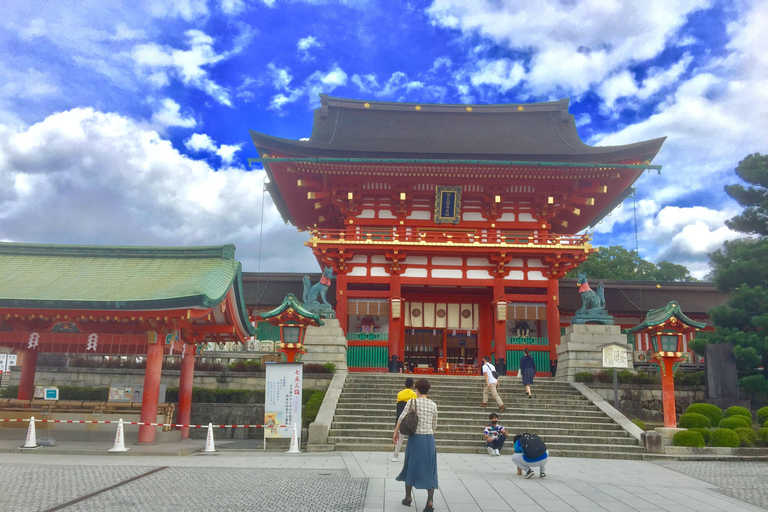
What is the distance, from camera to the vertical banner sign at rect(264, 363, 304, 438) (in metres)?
13.9

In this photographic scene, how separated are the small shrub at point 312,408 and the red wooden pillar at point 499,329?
28.1 ft

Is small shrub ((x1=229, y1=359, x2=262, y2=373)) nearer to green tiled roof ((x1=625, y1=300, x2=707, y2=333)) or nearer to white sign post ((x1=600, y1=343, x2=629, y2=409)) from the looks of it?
white sign post ((x1=600, y1=343, x2=629, y2=409))

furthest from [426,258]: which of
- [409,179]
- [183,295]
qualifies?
[183,295]

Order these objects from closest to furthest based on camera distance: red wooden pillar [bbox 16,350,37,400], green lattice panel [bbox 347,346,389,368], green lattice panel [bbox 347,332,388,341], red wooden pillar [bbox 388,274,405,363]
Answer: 1. red wooden pillar [bbox 16,350,37,400]
2. green lattice panel [bbox 347,346,389,368]
3. red wooden pillar [bbox 388,274,405,363]
4. green lattice panel [bbox 347,332,388,341]

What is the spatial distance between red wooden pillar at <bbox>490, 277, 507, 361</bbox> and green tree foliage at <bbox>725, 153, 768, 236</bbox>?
8.68 m

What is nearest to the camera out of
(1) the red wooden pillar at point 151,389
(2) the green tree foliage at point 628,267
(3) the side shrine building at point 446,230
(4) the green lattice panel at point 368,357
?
(1) the red wooden pillar at point 151,389

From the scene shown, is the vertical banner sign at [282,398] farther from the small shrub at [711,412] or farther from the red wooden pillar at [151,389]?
the small shrub at [711,412]

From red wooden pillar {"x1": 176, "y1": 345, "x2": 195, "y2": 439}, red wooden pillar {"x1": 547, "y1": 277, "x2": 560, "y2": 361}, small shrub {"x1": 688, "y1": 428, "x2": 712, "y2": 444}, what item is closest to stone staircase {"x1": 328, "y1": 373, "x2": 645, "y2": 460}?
small shrub {"x1": 688, "y1": 428, "x2": 712, "y2": 444}

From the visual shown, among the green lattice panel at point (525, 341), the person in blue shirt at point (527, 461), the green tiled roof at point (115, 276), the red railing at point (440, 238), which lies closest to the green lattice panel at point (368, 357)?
the red railing at point (440, 238)

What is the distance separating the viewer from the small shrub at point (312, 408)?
51.1 feet

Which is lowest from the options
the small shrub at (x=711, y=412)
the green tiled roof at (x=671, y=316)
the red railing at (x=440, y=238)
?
the small shrub at (x=711, y=412)

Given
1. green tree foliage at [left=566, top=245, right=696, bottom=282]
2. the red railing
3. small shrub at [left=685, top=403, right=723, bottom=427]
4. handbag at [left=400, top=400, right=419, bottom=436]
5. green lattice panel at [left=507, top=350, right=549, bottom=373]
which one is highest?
green tree foliage at [left=566, top=245, right=696, bottom=282]

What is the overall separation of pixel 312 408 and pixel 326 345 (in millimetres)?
3985

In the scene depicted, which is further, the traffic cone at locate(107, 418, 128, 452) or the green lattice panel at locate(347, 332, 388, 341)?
the green lattice panel at locate(347, 332, 388, 341)
